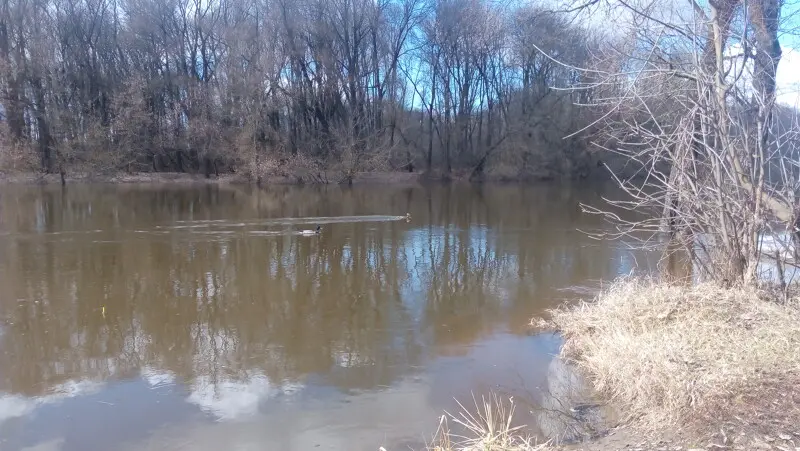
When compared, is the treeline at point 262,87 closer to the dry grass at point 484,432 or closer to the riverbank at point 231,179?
the riverbank at point 231,179

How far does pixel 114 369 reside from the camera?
6676 mm

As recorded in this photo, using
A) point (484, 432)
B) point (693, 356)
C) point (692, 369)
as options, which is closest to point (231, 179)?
point (693, 356)

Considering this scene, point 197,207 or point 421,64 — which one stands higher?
point 421,64

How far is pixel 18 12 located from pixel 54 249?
33.9m

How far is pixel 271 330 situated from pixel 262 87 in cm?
3654

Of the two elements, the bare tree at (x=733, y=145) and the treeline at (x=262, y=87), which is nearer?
the bare tree at (x=733, y=145)

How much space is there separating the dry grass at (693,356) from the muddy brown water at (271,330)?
2.27ft

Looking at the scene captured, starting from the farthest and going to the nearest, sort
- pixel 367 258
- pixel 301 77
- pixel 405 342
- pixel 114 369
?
pixel 301 77 → pixel 367 258 → pixel 405 342 → pixel 114 369

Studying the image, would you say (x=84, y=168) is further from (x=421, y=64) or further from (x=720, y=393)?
(x=720, y=393)

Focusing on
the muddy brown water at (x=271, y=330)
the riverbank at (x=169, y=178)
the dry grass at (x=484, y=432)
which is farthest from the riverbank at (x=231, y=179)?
the dry grass at (x=484, y=432)

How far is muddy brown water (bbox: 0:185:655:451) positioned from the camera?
5434 mm

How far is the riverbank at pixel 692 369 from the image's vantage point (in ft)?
13.0

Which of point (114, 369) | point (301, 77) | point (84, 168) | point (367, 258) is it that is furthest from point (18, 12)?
point (114, 369)

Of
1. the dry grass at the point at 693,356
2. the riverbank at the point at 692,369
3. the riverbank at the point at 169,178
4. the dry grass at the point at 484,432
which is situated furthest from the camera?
the riverbank at the point at 169,178
